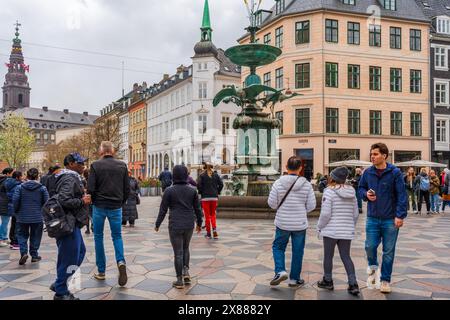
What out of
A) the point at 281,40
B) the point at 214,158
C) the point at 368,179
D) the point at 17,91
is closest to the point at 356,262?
the point at 368,179

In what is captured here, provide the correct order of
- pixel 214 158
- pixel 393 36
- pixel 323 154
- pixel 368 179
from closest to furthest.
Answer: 1. pixel 368 179
2. pixel 323 154
3. pixel 393 36
4. pixel 214 158

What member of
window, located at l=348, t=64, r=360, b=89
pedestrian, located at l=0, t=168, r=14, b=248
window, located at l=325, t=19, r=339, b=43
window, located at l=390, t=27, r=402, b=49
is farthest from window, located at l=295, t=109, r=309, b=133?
pedestrian, located at l=0, t=168, r=14, b=248

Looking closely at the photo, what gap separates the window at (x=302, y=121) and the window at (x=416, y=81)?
10.6 metres

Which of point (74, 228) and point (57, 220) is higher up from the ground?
point (57, 220)

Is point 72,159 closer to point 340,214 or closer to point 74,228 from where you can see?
point 74,228

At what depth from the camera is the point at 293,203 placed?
19.2 ft

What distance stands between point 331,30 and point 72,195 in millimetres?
36742

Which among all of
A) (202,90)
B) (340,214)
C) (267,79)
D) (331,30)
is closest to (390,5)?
(331,30)

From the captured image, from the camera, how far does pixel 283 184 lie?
19.3ft

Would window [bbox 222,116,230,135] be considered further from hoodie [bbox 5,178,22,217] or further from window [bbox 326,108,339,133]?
hoodie [bbox 5,178,22,217]

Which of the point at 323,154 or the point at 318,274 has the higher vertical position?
the point at 323,154

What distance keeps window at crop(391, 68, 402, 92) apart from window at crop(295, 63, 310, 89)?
7930mm
